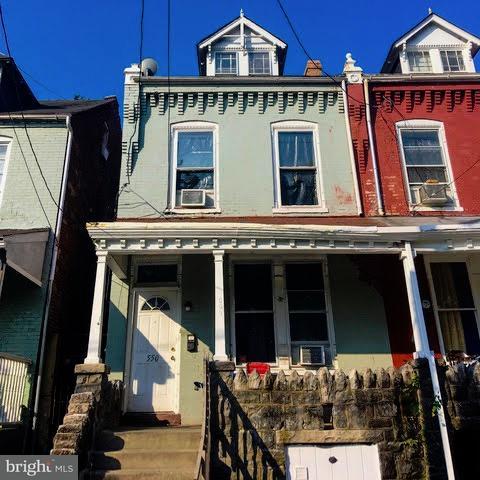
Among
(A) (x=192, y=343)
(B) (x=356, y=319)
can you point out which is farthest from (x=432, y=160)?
(A) (x=192, y=343)

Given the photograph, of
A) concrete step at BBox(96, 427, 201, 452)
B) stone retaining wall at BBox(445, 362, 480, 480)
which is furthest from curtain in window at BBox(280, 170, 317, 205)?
concrete step at BBox(96, 427, 201, 452)

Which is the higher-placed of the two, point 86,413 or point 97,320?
point 97,320

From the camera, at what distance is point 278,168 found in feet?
33.0

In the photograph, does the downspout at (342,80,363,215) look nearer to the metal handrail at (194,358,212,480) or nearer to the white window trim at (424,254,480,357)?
the white window trim at (424,254,480,357)

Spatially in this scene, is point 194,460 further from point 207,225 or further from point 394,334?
point 394,334

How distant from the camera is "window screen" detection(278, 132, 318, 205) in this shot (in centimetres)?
991

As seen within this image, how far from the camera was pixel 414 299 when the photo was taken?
7660mm

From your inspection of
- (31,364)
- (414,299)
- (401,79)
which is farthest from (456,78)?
(31,364)

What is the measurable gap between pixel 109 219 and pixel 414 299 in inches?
324

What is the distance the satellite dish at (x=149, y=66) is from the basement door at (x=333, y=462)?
27.4 ft

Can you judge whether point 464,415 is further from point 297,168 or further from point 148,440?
point 297,168

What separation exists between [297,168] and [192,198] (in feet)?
7.51

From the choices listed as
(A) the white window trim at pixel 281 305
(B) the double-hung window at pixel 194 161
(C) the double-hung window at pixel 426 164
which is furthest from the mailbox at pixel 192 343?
(C) the double-hung window at pixel 426 164

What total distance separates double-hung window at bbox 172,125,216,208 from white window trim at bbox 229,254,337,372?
59.3 inches
